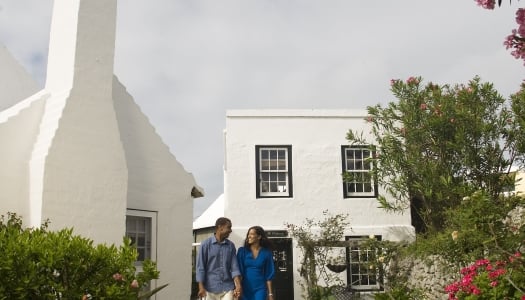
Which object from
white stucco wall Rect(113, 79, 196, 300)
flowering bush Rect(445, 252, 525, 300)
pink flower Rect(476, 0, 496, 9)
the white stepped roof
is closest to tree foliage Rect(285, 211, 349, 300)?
white stucco wall Rect(113, 79, 196, 300)

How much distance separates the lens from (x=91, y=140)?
10.2 meters

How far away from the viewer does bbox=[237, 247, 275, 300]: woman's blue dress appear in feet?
24.1

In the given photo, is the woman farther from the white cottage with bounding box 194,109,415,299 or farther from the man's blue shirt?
the white cottage with bounding box 194,109,415,299

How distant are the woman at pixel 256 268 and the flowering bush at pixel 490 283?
89.1 inches

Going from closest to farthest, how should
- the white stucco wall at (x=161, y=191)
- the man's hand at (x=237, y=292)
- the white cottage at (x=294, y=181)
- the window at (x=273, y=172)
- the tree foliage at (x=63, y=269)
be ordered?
the tree foliage at (x=63, y=269) → the man's hand at (x=237, y=292) → the white stucco wall at (x=161, y=191) → the white cottage at (x=294, y=181) → the window at (x=273, y=172)

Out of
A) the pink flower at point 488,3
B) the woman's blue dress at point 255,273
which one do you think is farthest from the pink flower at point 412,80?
the pink flower at point 488,3

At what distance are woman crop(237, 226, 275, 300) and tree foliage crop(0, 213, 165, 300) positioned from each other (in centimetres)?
181

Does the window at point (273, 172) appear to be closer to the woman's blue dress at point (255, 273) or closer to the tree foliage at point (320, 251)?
the tree foliage at point (320, 251)

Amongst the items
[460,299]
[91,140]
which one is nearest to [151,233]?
[91,140]

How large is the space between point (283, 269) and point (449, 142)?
544cm

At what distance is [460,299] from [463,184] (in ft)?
23.3

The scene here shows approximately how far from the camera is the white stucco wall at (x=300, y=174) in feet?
50.2

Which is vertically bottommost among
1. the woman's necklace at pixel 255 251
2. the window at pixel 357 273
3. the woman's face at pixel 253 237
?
the window at pixel 357 273

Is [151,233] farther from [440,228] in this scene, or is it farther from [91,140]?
[440,228]
